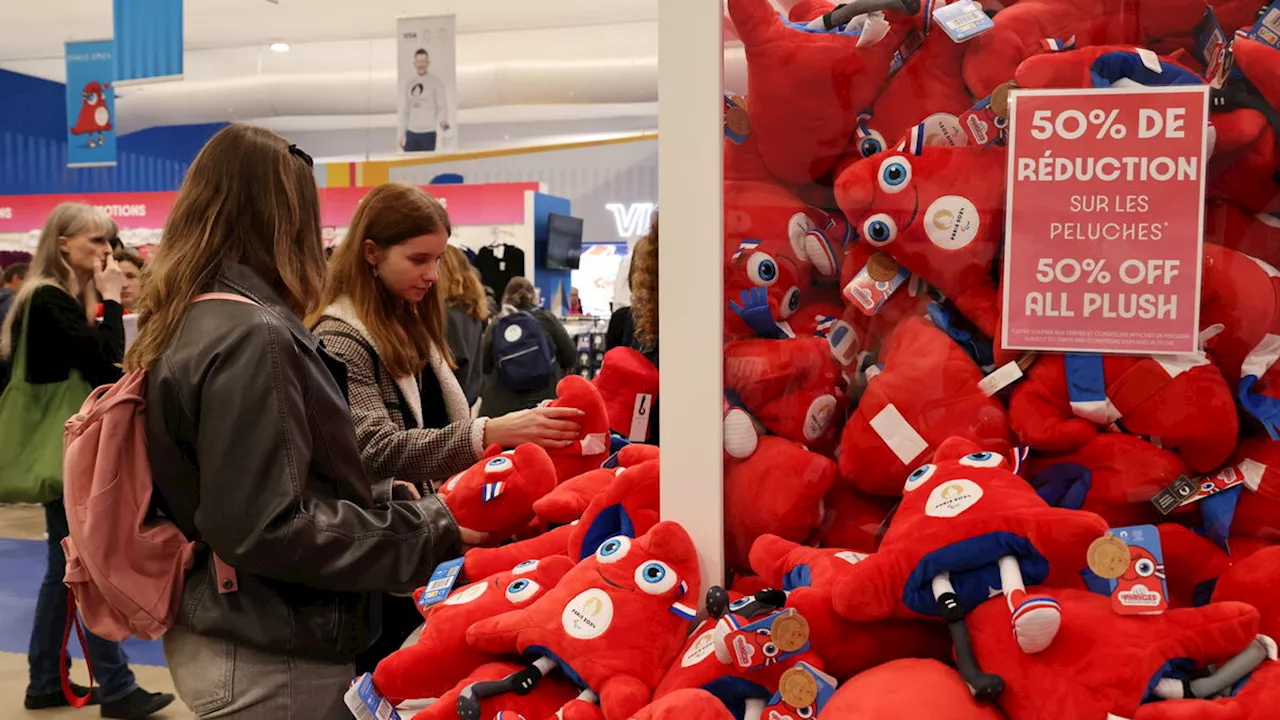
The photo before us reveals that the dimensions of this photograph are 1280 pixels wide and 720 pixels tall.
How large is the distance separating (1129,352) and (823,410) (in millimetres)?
337

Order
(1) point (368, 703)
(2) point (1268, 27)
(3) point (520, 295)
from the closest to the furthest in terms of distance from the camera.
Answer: (2) point (1268, 27) → (1) point (368, 703) → (3) point (520, 295)

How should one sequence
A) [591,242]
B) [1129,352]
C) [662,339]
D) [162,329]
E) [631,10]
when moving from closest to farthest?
1. [1129,352]
2. [662,339]
3. [162,329]
4. [631,10]
5. [591,242]

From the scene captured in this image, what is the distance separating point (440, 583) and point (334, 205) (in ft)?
30.6

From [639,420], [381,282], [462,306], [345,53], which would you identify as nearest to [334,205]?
[345,53]

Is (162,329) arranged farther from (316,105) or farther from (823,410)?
(316,105)

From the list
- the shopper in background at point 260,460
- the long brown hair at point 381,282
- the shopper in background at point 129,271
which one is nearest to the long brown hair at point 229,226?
the shopper in background at point 260,460

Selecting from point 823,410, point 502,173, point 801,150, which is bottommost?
point 823,410

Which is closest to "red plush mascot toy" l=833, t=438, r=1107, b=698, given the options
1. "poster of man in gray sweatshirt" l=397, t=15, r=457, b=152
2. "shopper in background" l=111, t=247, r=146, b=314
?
"shopper in background" l=111, t=247, r=146, b=314

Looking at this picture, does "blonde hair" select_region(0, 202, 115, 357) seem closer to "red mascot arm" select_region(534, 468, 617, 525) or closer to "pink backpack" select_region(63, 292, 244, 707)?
"pink backpack" select_region(63, 292, 244, 707)

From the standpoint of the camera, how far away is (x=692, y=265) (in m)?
1.17

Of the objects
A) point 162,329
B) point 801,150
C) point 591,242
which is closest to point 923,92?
point 801,150

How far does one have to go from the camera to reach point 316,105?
1116 centimetres

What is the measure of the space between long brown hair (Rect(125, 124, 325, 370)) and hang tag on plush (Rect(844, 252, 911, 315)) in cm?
81

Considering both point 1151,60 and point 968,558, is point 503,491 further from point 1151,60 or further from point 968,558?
point 1151,60
